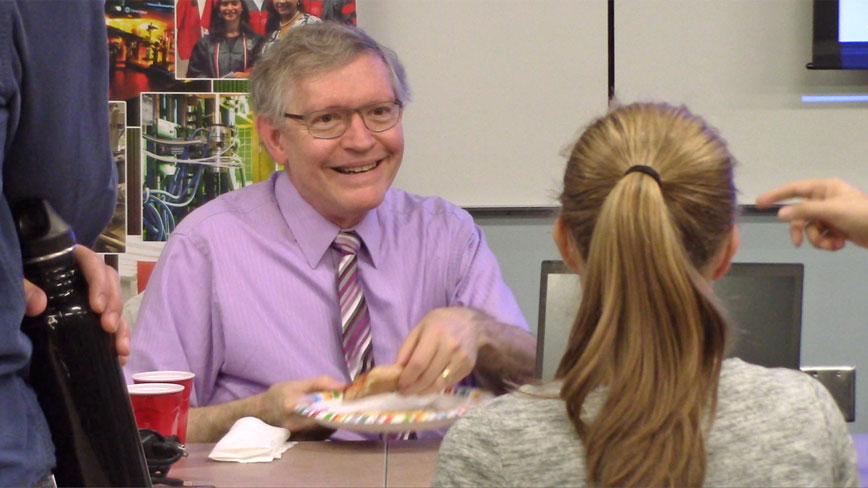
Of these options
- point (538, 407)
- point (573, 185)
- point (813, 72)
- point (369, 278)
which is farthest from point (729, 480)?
point (813, 72)

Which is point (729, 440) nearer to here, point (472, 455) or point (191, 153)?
point (472, 455)

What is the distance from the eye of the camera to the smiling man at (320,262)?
1.88m

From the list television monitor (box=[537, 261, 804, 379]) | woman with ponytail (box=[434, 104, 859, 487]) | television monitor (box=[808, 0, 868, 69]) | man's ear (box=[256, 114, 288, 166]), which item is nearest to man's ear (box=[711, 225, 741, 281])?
woman with ponytail (box=[434, 104, 859, 487])

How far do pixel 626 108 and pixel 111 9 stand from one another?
2.23 m

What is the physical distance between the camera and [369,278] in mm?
2008

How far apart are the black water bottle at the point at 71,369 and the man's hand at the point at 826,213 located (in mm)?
744

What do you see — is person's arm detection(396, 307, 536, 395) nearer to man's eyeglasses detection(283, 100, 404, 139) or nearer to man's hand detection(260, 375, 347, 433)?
man's hand detection(260, 375, 347, 433)

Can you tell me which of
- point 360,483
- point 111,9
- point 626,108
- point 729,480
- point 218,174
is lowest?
point 360,483

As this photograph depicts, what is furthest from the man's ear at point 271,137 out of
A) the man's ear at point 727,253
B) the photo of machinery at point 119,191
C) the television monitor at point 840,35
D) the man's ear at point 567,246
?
the television monitor at point 840,35

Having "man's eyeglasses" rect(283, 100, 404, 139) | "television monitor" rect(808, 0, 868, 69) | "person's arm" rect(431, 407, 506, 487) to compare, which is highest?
"television monitor" rect(808, 0, 868, 69)

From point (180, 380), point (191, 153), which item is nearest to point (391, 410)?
point (180, 380)

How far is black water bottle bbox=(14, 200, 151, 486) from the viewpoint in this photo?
36.7 inches

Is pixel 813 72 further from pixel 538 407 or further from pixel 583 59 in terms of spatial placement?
pixel 538 407

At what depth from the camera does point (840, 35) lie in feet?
9.52
